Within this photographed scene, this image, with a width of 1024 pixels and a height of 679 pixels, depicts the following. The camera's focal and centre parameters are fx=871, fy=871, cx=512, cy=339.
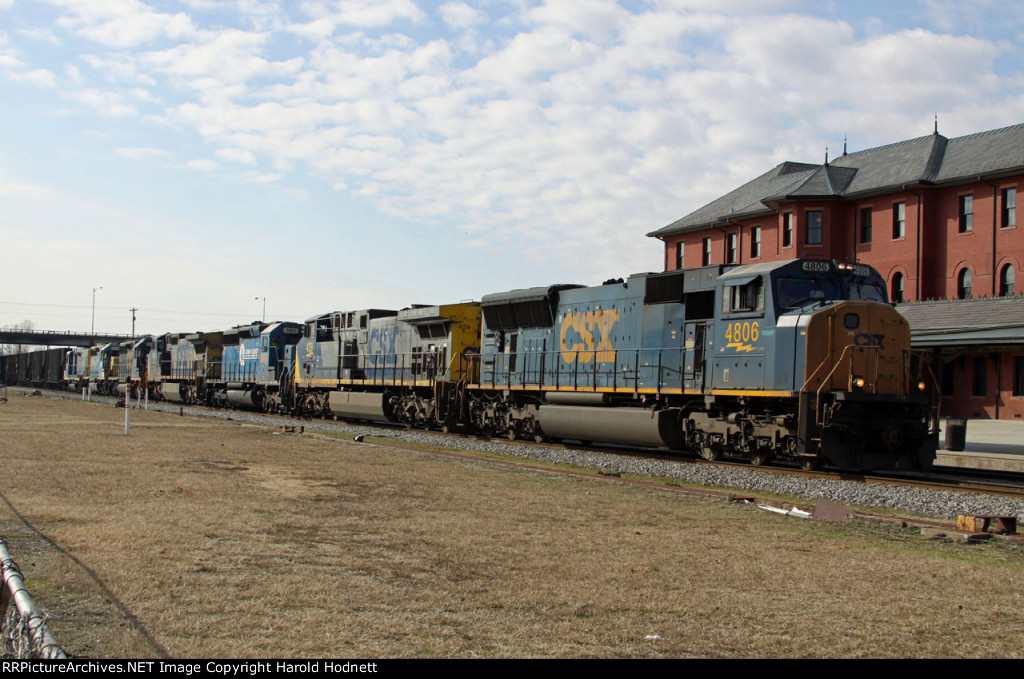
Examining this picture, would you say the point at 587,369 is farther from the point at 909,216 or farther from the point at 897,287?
the point at 909,216

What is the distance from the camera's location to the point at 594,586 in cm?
649

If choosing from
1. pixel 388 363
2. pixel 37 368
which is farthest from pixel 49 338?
pixel 388 363

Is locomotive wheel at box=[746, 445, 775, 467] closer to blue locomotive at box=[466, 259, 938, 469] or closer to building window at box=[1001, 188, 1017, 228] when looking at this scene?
blue locomotive at box=[466, 259, 938, 469]

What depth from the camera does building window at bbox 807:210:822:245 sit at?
44.1m

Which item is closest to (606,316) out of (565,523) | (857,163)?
(565,523)

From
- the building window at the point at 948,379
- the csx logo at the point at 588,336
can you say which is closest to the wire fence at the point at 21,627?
the csx logo at the point at 588,336

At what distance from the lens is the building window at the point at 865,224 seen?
142 ft

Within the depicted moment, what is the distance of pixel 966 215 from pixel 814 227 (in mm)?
7041

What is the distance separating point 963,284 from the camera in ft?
129

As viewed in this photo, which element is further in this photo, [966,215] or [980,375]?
[966,215]

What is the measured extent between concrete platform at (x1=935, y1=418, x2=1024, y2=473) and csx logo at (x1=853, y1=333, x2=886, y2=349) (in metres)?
4.73

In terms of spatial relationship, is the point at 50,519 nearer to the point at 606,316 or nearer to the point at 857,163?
the point at 606,316

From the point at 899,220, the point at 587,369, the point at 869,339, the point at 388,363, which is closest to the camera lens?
the point at 869,339

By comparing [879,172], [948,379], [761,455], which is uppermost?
[879,172]
